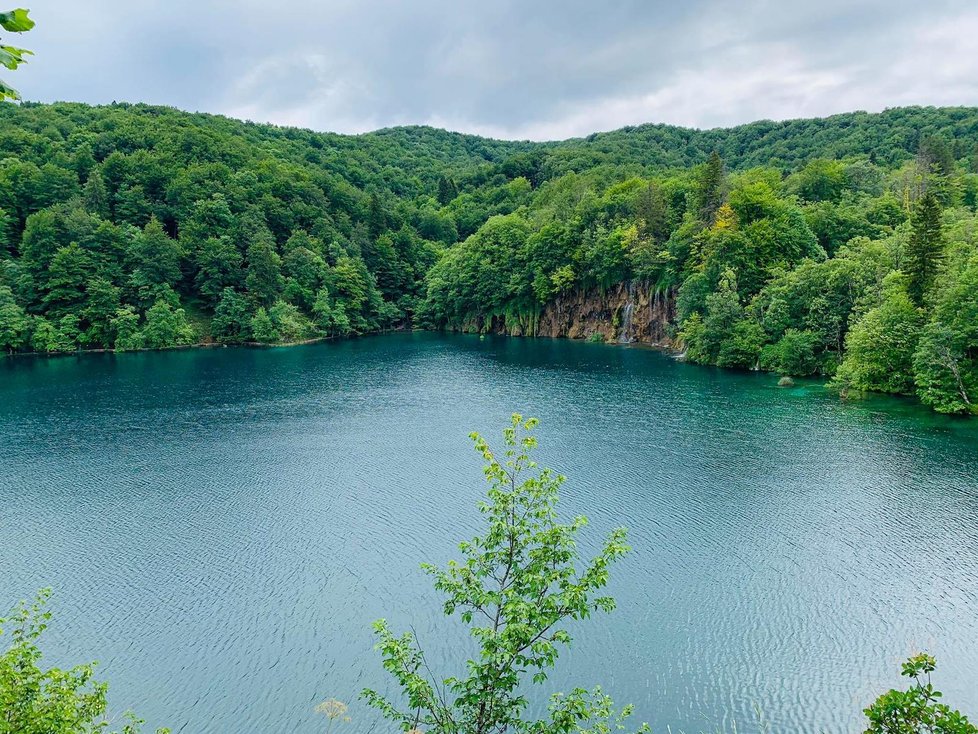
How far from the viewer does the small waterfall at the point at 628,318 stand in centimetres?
8756

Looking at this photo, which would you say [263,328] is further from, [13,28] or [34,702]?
[13,28]

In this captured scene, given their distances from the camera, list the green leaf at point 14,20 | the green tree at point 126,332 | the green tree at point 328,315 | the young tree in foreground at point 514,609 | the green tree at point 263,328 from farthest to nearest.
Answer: the green tree at point 328,315, the green tree at point 263,328, the green tree at point 126,332, the young tree in foreground at point 514,609, the green leaf at point 14,20

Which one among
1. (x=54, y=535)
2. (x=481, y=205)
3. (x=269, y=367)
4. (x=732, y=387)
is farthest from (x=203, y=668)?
(x=481, y=205)

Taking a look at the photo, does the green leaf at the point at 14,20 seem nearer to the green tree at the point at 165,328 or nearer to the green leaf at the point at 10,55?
the green leaf at the point at 10,55

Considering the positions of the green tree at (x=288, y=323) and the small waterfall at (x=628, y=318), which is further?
the green tree at (x=288, y=323)

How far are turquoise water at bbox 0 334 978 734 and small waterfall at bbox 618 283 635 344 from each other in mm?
36081

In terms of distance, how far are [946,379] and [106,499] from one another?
52.7 meters

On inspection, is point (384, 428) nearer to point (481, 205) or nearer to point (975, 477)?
point (975, 477)

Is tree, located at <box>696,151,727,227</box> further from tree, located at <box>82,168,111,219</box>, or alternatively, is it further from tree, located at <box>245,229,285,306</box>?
tree, located at <box>82,168,111,219</box>

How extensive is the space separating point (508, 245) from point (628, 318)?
25.8 m

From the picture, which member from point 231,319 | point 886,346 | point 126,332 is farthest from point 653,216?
point 126,332

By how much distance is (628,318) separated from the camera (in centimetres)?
8819

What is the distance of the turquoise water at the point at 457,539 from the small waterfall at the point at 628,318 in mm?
36081

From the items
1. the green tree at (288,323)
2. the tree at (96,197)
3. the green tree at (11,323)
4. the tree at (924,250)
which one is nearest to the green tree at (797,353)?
the tree at (924,250)
